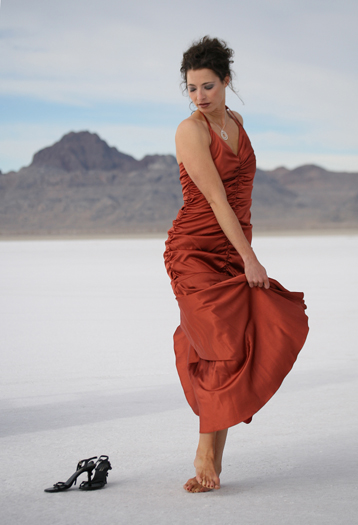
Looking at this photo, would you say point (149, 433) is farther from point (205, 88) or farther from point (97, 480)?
point (205, 88)

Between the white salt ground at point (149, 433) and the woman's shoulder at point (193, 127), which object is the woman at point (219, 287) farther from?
the white salt ground at point (149, 433)

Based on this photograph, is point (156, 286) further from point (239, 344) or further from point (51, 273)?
point (239, 344)

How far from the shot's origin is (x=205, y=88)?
2.68m

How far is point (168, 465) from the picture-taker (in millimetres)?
2975

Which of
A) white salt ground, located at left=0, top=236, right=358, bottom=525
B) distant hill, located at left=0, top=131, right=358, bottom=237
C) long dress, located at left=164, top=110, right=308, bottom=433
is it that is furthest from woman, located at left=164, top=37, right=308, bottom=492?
distant hill, located at left=0, top=131, right=358, bottom=237

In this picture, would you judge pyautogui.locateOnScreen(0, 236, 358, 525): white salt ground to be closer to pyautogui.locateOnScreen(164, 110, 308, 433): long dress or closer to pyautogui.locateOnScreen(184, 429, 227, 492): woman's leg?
pyautogui.locateOnScreen(184, 429, 227, 492): woman's leg

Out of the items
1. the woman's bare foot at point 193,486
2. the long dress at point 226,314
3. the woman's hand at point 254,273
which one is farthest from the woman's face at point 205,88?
the woman's bare foot at point 193,486

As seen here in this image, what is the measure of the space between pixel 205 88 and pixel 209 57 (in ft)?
0.38

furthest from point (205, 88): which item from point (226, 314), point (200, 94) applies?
point (226, 314)

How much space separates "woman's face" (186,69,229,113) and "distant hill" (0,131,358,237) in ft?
268


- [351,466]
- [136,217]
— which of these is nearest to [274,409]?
[351,466]

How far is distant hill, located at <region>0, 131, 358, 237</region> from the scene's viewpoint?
9769 cm

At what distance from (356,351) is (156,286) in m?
6.19

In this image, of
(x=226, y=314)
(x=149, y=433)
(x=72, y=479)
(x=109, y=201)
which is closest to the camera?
(x=226, y=314)
